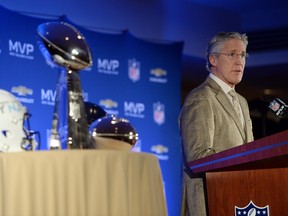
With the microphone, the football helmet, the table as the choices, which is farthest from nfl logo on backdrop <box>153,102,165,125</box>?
the table

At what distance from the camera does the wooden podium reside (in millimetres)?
1721

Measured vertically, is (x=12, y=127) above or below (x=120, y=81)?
below

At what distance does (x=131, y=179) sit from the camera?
1.30 meters

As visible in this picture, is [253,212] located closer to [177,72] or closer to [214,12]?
[177,72]

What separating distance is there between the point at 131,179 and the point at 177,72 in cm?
498

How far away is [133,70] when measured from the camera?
596cm

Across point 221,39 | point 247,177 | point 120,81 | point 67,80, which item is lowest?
point 247,177

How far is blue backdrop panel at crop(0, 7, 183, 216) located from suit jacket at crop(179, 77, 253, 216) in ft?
8.42

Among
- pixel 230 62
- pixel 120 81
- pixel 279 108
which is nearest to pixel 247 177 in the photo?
pixel 279 108

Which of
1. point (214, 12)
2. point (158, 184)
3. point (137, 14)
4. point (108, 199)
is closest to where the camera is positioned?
point (108, 199)

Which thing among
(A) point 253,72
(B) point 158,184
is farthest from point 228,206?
(A) point 253,72

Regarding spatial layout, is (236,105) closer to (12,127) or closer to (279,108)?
(279,108)

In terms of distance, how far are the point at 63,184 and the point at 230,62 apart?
1.79m

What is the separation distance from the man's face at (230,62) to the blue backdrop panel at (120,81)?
2.46 m
